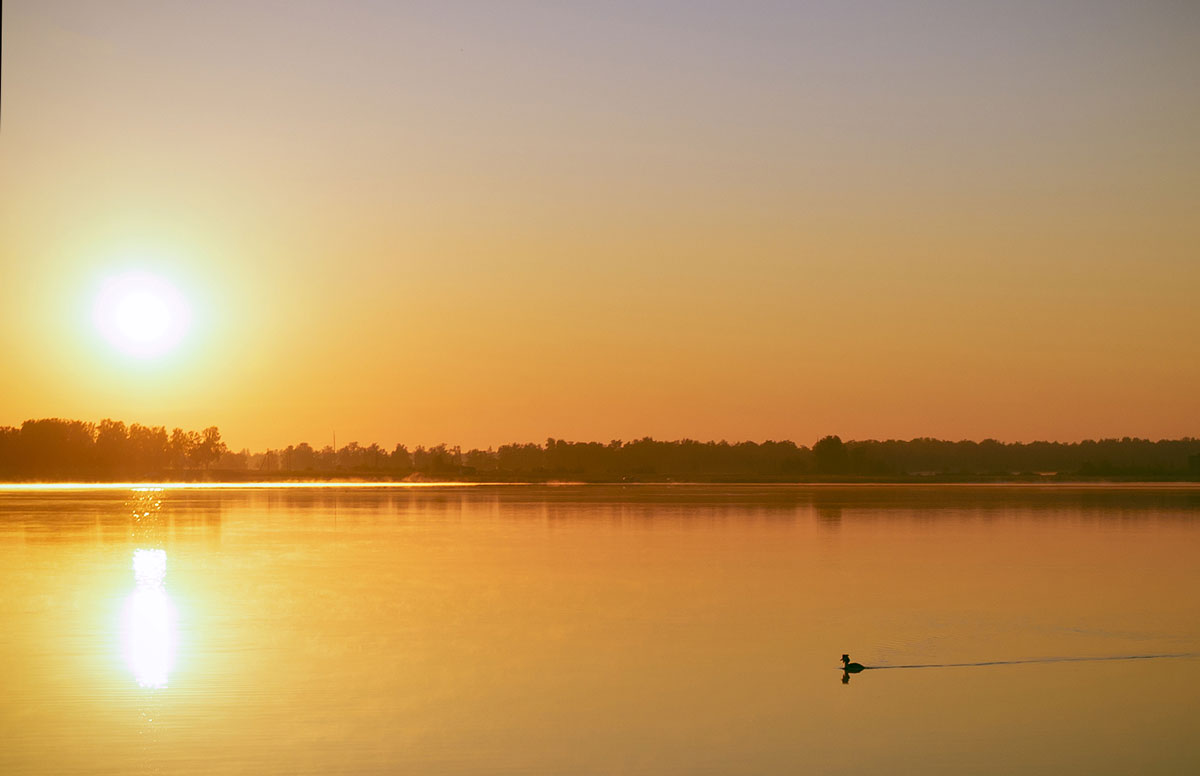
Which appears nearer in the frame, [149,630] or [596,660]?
[596,660]

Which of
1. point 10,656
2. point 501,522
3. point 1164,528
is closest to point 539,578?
point 10,656

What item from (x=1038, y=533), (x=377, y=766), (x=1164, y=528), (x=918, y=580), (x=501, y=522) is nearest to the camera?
(x=377, y=766)

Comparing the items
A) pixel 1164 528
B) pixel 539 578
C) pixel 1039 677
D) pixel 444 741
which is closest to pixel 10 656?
pixel 444 741

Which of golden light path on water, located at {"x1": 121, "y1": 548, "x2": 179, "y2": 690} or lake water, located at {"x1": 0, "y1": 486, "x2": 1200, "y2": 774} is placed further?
golden light path on water, located at {"x1": 121, "y1": 548, "x2": 179, "y2": 690}

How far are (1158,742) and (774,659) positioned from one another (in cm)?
513

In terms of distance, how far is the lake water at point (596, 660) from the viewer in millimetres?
11367

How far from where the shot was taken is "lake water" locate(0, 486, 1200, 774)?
37.3ft

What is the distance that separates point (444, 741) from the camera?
11.6 metres

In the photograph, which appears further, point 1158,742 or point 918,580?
point 918,580

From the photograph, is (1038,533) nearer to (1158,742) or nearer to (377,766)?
(1158,742)

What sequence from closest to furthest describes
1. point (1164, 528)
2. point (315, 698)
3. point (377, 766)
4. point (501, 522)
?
1. point (377, 766)
2. point (315, 698)
3. point (1164, 528)
4. point (501, 522)

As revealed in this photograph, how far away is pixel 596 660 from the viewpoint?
1578 centimetres

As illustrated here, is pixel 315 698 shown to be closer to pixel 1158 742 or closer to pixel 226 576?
pixel 1158 742

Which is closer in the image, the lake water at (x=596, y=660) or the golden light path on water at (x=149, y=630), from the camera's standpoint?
the lake water at (x=596, y=660)
